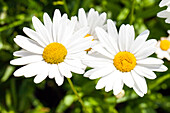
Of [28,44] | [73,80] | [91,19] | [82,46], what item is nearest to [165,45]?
[91,19]

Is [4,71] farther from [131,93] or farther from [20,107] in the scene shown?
[131,93]

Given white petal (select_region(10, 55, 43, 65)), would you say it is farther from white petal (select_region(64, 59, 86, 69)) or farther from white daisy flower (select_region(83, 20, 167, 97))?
white daisy flower (select_region(83, 20, 167, 97))

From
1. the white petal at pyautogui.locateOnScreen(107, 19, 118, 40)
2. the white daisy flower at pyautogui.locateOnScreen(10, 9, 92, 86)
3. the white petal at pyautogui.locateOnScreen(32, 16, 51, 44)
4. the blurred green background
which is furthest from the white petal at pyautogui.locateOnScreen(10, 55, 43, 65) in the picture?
the blurred green background

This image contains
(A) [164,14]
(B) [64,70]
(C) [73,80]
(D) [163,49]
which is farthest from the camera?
(C) [73,80]

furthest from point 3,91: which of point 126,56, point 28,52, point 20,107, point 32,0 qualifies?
point 126,56

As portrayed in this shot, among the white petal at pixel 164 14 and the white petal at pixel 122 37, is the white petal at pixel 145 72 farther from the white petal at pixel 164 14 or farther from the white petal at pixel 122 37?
the white petal at pixel 164 14

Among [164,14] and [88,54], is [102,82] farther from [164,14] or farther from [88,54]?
[164,14]

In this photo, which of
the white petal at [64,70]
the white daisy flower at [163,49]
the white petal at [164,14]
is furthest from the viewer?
the white daisy flower at [163,49]

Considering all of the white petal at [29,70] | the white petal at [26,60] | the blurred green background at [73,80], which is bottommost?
the blurred green background at [73,80]

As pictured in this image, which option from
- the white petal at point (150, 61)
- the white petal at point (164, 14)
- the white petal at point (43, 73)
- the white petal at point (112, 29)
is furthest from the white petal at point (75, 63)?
the white petal at point (164, 14)
